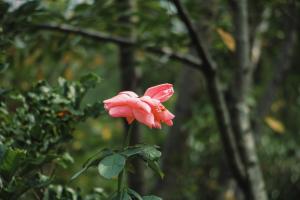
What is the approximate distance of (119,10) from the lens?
2889mm

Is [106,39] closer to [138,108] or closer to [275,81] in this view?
[275,81]

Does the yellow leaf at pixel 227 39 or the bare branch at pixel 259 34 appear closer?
the yellow leaf at pixel 227 39

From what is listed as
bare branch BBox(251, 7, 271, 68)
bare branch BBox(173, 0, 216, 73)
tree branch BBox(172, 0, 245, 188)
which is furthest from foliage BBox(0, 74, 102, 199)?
bare branch BBox(251, 7, 271, 68)

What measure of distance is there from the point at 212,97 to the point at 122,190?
170cm

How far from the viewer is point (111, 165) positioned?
4.43 ft

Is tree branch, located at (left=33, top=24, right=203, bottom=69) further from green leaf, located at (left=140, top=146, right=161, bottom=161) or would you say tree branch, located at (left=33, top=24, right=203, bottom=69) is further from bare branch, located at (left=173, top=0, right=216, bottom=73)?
green leaf, located at (left=140, top=146, right=161, bottom=161)

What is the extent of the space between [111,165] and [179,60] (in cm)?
176

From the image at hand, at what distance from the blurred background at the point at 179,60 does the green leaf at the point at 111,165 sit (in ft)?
1.77

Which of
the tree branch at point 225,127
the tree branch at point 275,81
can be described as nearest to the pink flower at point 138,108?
the tree branch at point 225,127

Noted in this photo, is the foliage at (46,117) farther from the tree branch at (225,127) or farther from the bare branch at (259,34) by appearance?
the bare branch at (259,34)

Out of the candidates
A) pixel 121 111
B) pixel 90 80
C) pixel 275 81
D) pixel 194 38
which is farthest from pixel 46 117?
pixel 275 81

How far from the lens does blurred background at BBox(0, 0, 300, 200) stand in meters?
2.74

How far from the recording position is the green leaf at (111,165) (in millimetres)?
1323

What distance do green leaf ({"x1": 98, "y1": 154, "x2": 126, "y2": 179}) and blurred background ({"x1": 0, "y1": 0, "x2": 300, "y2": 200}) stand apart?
1.77ft
